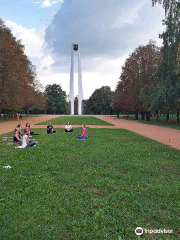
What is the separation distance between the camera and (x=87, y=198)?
468 cm

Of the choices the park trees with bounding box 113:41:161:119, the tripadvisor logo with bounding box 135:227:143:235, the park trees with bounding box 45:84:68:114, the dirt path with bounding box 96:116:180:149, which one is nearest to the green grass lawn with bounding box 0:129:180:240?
the tripadvisor logo with bounding box 135:227:143:235

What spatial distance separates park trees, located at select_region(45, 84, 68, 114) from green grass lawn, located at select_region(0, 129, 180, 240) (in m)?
89.0

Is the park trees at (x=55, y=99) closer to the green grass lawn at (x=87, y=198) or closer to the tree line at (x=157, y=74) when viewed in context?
the tree line at (x=157, y=74)

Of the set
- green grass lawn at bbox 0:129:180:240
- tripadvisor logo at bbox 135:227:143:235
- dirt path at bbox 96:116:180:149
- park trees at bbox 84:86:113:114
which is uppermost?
park trees at bbox 84:86:113:114

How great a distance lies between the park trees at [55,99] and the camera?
95812 millimetres

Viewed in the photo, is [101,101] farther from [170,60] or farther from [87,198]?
[87,198]

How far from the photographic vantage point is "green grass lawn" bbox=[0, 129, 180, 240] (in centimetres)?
354

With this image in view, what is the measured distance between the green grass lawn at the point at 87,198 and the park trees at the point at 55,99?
89.0 metres

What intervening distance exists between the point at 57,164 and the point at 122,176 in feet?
7.41

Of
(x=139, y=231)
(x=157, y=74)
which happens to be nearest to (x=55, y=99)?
(x=157, y=74)

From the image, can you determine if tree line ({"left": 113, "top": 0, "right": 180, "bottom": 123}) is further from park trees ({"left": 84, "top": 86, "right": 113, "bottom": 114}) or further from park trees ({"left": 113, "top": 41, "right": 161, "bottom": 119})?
park trees ({"left": 84, "top": 86, "right": 113, "bottom": 114})

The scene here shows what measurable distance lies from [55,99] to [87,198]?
93449mm

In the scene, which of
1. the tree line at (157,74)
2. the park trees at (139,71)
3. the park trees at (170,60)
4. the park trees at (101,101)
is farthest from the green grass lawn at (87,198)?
the park trees at (101,101)

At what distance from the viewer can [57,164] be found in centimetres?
745
